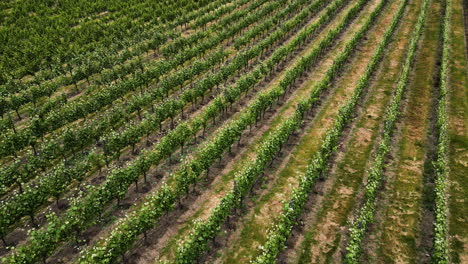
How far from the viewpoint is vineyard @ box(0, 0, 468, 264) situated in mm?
17594

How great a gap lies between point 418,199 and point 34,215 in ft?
79.2

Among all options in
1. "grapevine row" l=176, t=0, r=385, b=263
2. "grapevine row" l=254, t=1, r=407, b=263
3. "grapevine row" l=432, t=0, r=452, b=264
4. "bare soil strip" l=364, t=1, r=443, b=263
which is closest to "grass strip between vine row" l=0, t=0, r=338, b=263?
"grapevine row" l=176, t=0, r=385, b=263

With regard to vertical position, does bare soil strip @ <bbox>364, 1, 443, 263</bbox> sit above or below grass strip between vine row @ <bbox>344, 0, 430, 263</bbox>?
below

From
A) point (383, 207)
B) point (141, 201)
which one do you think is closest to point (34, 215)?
point (141, 201)

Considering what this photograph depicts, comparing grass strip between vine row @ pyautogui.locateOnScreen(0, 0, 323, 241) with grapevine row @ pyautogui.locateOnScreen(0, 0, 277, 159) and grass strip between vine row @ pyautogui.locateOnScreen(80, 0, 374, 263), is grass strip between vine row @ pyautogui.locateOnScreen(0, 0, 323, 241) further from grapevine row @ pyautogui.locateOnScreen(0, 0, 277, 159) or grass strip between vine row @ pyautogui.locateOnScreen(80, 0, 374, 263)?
grass strip between vine row @ pyautogui.locateOnScreen(80, 0, 374, 263)

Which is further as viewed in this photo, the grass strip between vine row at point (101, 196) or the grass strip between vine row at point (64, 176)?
the grass strip between vine row at point (64, 176)

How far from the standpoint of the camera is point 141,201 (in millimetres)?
20672

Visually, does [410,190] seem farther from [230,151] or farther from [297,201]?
[230,151]

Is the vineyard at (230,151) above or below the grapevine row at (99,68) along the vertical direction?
below

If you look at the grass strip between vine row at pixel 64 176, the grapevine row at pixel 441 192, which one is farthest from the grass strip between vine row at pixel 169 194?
the grapevine row at pixel 441 192

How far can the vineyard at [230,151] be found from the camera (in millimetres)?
17594

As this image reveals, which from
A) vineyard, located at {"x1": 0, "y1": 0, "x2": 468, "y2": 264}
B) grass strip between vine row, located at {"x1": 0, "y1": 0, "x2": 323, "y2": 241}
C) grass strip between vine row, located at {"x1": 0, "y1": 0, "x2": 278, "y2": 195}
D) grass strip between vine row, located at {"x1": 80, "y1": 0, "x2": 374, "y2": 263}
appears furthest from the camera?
grass strip between vine row, located at {"x1": 0, "y1": 0, "x2": 278, "y2": 195}

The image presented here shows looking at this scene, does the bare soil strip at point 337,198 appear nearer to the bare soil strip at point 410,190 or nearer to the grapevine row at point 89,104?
the bare soil strip at point 410,190

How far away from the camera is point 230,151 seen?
25.0 m
